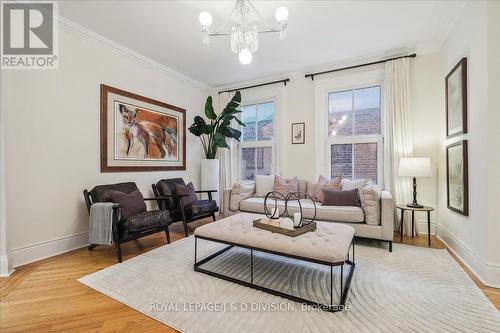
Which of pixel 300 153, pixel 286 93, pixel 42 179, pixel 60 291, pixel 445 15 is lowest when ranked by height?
pixel 60 291

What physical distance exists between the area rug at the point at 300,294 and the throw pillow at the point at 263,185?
161 centimetres

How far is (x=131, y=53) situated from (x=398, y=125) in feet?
14.2

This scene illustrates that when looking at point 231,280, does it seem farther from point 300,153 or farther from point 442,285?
point 300,153

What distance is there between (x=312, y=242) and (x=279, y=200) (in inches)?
75.3

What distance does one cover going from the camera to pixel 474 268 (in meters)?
2.25

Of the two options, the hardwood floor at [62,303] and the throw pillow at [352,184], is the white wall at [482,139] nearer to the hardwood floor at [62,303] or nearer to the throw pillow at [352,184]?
the hardwood floor at [62,303]

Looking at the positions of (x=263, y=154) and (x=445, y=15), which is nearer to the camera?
(x=445, y=15)

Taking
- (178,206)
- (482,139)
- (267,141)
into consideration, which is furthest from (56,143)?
(482,139)

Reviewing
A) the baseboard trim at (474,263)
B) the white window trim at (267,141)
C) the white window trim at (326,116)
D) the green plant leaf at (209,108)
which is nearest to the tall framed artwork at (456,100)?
the white window trim at (326,116)

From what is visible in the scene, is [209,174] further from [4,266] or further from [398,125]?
[398,125]

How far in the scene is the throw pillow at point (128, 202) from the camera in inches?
110

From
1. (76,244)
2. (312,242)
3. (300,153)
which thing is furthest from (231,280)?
(300,153)

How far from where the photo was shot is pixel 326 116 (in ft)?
13.8

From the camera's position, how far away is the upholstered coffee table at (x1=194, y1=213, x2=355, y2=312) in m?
1.70
